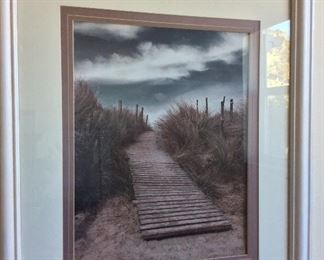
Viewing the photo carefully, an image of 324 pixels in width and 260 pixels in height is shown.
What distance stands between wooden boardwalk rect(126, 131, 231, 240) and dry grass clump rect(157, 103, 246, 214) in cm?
2

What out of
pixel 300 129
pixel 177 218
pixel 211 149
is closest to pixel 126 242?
pixel 177 218

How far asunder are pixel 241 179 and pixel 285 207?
0.10 metres

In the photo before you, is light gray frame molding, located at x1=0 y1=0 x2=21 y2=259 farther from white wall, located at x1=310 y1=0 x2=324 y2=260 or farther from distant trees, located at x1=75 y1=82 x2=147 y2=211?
white wall, located at x1=310 y1=0 x2=324 y2=260

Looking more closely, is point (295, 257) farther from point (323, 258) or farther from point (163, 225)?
point (163, 225)

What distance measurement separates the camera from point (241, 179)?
0.65 meters

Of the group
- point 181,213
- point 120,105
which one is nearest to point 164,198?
point 181,213

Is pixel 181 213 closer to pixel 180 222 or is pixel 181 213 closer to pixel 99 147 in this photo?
pixel 180 222

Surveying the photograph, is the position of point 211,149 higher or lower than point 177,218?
higher

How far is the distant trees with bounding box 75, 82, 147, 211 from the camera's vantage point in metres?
0.57

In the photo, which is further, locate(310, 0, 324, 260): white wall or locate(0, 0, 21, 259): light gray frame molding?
locate(310, 0, 324, 260): white wall

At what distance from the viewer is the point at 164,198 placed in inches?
24.0

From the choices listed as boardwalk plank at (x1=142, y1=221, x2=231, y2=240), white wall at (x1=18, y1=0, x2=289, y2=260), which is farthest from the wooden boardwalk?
white wall at (x1=18, y1=0, x2=289, y2=260)

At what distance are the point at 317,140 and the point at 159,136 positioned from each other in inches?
11.7

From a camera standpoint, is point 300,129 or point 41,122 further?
point 300,129
